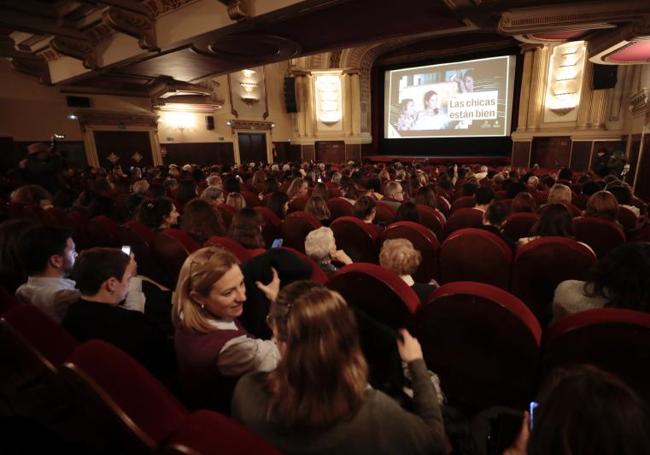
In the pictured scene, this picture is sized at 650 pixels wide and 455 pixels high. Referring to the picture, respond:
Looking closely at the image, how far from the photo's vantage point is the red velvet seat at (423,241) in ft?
8.57

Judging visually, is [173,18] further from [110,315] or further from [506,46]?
[506,46]

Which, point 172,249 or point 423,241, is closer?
point 172,249

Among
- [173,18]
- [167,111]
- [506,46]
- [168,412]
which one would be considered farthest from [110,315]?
[506,46]

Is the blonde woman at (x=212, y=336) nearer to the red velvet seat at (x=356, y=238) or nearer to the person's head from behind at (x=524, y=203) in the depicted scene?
the red velvet seat at (x=356, y=238)

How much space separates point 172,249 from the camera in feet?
7.93

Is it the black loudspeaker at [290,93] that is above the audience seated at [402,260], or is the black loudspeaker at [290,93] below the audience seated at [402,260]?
above

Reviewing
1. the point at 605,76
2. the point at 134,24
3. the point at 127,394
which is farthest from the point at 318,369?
the point at 605,76

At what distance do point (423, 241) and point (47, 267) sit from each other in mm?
2421

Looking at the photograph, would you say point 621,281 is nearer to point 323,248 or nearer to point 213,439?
point 323,248

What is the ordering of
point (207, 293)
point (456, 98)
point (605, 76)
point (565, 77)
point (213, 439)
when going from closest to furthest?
point (213, 439) < point (207, 293) < point (605, 76) < point (565, 77) < point (456, 98)

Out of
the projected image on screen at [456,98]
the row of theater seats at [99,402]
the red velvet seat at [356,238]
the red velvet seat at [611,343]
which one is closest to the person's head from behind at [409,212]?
the red velvet seat at [356,238]

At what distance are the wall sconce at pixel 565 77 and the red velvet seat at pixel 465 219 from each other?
32.5 feet

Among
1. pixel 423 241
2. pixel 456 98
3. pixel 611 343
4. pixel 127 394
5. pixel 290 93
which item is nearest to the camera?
pixel 127 394

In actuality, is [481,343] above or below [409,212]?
below
